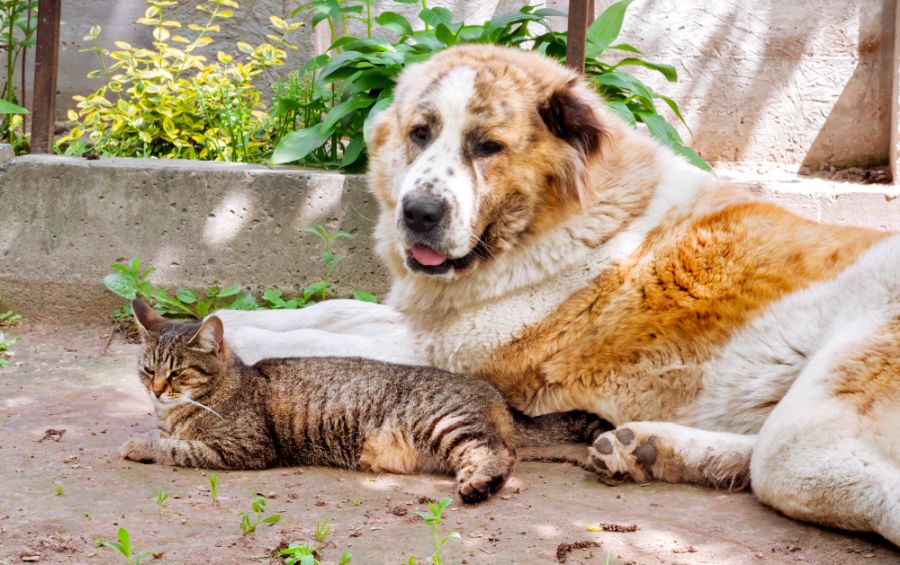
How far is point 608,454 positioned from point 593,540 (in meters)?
0.52

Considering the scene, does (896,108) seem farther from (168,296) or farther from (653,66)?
(168,296)

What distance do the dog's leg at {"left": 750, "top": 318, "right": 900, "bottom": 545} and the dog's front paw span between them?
1.14 feet

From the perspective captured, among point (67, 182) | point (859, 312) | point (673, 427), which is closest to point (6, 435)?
point (67, 182)

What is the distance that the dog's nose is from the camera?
3377 mm

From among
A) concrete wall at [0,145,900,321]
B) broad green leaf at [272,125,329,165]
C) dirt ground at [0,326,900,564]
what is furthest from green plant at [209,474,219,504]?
broad green leaf at [272,125,329,165]

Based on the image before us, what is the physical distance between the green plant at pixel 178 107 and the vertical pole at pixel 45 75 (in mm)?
373

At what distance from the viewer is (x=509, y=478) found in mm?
3129

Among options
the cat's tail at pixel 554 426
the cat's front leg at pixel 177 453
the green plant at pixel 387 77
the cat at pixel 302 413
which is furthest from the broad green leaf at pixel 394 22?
the cat's front leg at pixel 177 453

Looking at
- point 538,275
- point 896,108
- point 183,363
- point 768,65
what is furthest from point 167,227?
point 896,108

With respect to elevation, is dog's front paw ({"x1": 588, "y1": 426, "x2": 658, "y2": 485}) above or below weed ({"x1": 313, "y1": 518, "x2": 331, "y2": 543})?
above

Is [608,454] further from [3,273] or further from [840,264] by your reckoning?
[3,273]

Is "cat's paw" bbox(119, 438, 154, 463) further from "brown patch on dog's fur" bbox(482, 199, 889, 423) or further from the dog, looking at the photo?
"brown patch on dog's fur" bbox(482, 199, 889, 423)

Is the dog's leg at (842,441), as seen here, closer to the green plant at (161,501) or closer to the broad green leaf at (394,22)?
the green plant at (161,501)

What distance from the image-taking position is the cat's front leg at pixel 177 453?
3.25 m
